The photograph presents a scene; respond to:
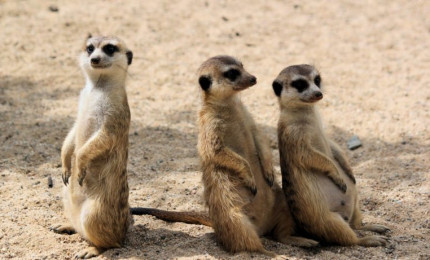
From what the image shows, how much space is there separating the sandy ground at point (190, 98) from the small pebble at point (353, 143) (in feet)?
0.20

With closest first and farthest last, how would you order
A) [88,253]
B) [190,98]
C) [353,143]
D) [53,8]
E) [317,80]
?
[88,253] → [317,80] → [353,143] → [190,98] → [53,8]

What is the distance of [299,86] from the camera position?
333 centimetres

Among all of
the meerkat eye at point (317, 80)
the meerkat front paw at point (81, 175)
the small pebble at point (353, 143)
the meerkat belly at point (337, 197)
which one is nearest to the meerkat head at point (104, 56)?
the meerkat front paw at point (81, 175)

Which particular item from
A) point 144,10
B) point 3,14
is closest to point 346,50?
point 144,10

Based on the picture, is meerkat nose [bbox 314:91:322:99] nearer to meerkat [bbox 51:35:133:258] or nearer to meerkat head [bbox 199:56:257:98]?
meerkat head [bbox 199:56:257:98]

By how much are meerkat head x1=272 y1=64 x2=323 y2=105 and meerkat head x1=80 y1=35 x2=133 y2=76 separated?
88 centimetres

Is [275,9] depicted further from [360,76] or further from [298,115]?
[298,115]

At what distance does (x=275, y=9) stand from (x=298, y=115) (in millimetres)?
4605

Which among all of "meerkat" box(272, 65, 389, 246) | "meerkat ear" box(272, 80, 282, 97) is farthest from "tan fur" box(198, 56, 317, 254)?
"meerkat ear" box(272, 80, 282, 97)

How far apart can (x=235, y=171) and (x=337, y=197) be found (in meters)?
0.60

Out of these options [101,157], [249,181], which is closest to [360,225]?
[249,181]

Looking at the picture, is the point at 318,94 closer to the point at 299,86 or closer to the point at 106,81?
the point at 299,86

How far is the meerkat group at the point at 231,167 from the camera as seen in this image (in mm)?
3119

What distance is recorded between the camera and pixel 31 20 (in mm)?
6863
